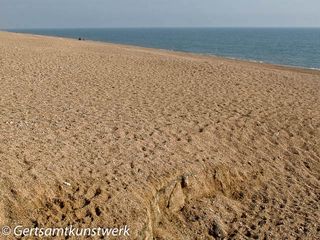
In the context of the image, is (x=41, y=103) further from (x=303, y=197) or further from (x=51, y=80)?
(x=303, y=197)

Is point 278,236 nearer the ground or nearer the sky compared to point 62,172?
nearer the ground

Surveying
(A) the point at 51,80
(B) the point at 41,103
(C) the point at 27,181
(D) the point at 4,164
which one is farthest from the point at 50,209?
(A) the point at 51,80

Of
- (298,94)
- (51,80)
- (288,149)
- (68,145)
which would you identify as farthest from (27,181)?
(298,94)

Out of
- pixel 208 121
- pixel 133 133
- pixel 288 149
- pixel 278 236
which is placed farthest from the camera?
pixel 208 121

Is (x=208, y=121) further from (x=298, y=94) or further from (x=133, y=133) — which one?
(x=298, y=94)

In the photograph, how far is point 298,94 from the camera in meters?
16.6

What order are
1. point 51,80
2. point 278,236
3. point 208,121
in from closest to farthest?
point 278,236 → point 208,121 → point 51,80

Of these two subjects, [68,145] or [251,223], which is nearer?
[251,223]

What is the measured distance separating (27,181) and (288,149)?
666cm

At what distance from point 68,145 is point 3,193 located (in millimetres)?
2308

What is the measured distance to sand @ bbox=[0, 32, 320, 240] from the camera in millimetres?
7250

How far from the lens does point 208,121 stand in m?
11.9

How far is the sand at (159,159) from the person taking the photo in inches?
285

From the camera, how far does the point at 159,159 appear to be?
29.4ft
